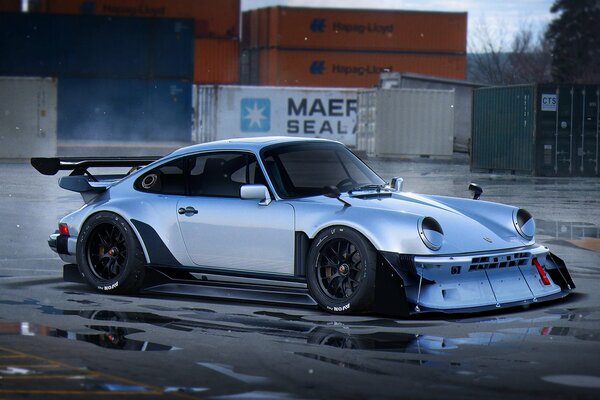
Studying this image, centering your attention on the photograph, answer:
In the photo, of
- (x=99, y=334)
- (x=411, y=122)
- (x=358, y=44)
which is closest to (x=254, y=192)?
(x=99, y=334)

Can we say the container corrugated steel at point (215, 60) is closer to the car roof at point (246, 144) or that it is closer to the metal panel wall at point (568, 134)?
the metal panel wall at point (568, 134)

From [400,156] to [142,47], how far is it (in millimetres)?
11023

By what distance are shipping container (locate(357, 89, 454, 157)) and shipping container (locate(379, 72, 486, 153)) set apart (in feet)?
3.64

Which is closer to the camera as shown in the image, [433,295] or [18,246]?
[433,295]

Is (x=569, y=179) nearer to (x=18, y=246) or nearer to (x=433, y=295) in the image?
(x=18, y=246)

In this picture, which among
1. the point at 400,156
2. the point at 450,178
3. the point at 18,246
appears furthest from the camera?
the point at 400,156

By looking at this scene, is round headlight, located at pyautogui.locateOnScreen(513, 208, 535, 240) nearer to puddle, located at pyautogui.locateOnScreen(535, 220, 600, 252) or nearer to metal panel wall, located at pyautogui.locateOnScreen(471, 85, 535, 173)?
puddle, located at pyautogui.locateOnScreen(535, 220, 600, 252)

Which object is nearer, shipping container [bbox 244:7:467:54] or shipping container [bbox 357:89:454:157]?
shipping container [bbox 357:89:454:157]

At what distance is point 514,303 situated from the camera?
377 inches

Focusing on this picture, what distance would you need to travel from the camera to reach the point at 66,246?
36.5 feet

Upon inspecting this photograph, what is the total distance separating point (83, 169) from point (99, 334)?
10.6 ft

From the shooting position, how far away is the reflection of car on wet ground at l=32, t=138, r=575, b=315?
9.31 metres

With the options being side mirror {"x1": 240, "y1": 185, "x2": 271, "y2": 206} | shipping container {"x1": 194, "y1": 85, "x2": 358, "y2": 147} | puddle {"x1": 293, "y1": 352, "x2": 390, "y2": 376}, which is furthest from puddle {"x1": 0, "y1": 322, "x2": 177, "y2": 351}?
shipping container {"x1": 194, "y1": 85, "x2": 358, "y2": 147}

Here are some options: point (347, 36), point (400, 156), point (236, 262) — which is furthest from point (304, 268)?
point (347, 36)
